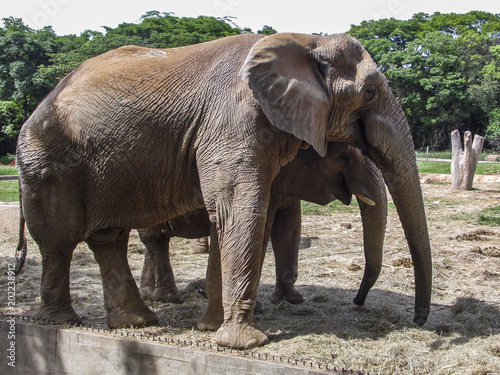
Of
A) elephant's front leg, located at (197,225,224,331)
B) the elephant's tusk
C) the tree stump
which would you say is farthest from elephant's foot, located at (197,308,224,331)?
the tree stump

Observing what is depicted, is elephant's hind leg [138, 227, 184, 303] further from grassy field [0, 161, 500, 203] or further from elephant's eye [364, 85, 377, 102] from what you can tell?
grassy field [0, 161, 500, 203]

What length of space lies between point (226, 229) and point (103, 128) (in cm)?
148

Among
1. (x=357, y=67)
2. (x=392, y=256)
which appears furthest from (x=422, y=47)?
(x=357, y=67)

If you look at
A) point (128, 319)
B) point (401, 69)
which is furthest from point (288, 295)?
point (401, 69)

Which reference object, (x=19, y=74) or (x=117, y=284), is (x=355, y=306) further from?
(x=19, y=74)

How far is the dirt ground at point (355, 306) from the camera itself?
466 centimetres

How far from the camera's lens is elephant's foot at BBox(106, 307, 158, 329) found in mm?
5699

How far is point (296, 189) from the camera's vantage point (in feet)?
20.1

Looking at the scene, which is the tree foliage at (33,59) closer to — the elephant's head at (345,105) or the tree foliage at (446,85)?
the tree foliage at (446,85)

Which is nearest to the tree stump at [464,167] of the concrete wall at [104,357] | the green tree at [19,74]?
the concrete wall at [104,357]

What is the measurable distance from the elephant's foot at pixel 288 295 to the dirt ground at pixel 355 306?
14 centimetres

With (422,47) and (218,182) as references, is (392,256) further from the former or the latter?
(422,47)

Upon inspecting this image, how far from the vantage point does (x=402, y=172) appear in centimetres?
508

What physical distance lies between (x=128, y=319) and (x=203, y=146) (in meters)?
1.92
